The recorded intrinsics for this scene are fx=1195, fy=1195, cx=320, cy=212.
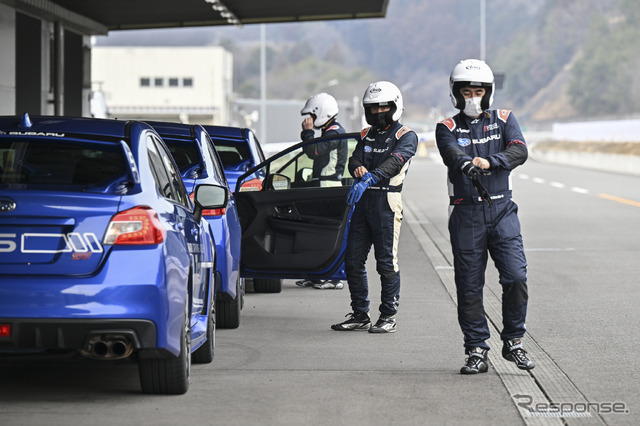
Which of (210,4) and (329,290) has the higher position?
(210,4)

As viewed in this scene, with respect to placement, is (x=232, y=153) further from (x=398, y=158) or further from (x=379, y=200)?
(x=398, y=158)

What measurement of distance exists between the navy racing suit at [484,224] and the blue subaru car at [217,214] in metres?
1.88

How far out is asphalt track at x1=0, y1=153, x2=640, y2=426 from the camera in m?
5.99

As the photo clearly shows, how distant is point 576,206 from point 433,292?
45.3ft

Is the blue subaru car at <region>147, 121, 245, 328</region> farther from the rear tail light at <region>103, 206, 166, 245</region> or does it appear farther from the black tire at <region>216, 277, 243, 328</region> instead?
the rear tail light at <region>103, 206, 166, 245</region>

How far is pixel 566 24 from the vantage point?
638ft

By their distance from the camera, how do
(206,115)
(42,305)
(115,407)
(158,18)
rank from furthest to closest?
(206,115)
(158,18)
(115,407)
(42,305)

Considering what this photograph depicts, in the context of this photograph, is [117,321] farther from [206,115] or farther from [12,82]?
[206,115]

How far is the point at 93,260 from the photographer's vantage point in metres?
5.70

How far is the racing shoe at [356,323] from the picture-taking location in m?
9.13

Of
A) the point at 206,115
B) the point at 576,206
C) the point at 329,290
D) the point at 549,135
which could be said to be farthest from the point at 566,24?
the point at 329,290

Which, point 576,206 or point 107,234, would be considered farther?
point 576,206

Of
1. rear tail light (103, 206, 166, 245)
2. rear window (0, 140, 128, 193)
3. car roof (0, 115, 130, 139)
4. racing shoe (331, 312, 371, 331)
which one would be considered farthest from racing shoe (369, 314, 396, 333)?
rear tail light (103, 206, 166, 245)

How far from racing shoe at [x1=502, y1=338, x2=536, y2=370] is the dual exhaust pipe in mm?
2590
